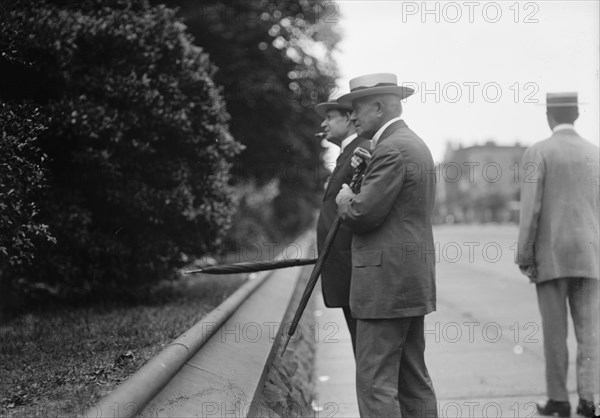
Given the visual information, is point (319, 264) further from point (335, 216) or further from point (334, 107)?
point (334, 107)

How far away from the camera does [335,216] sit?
5.00m

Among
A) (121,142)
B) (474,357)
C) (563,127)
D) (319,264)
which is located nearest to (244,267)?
(319,264)

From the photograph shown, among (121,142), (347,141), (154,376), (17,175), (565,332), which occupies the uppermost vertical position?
(121,142)

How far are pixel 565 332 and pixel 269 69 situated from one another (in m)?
11.5

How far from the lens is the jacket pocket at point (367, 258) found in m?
4.02

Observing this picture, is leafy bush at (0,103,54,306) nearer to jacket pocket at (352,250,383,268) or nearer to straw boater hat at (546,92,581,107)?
jacket pocket at (352,250,383,268)

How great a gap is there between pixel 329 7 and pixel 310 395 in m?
11.0

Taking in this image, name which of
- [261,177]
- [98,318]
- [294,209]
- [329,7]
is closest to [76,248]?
[98,318]

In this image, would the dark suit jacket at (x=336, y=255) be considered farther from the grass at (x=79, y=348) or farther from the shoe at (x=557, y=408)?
the shoe at (x=557, y=408)

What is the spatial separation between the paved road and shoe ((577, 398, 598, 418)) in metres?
0.33

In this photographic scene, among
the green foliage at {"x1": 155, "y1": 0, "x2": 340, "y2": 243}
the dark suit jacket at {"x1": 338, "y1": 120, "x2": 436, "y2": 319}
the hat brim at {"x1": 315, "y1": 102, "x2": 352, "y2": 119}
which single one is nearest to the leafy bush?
the hat brim at {"x1": 315, "y1": 102, "x2": 352, "y2": 119}

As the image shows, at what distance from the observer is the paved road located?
5.76 meters

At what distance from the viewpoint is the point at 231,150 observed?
27.6 feet

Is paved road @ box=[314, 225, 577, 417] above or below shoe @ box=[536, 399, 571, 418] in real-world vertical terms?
below
